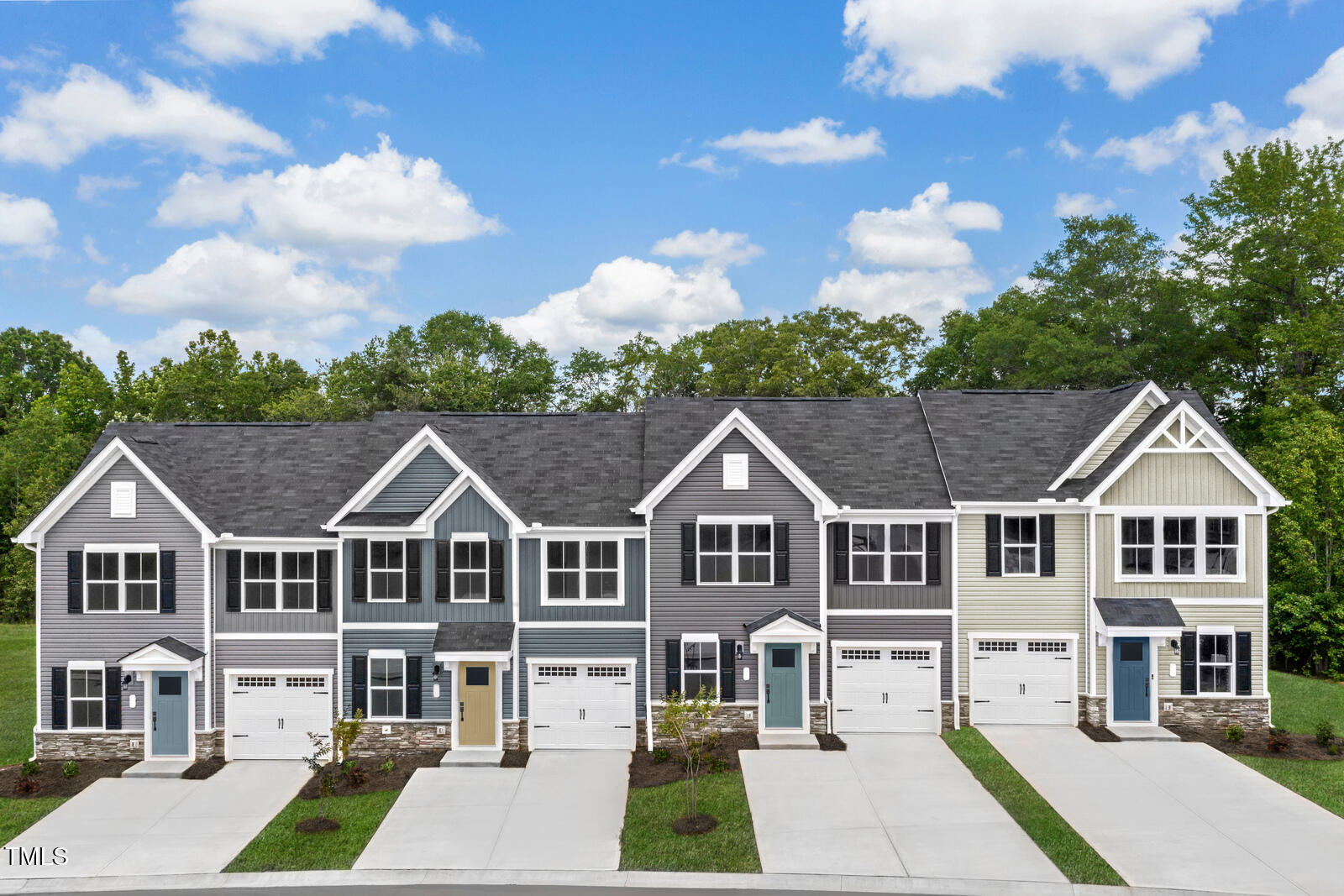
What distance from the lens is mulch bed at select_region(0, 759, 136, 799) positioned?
1853 cm

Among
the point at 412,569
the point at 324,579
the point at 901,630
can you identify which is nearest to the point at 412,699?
the point at 412,569

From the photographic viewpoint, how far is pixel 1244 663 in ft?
69.2

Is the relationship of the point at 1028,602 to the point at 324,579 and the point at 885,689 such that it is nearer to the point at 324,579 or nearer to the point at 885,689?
the point at 885,689

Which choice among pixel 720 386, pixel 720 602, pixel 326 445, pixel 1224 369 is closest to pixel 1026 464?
pixel 720 602

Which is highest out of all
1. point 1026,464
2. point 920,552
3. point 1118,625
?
point 1026,464

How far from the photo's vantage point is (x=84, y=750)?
20469mm

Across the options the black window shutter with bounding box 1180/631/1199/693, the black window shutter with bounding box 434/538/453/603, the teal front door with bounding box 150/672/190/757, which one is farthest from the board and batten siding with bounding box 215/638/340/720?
the black window shutter with bounding box 1180/631/1199/693

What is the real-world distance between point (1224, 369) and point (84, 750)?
45.9 m

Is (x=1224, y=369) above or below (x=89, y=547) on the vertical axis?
above

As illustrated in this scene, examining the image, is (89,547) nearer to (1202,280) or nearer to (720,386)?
(720,386)

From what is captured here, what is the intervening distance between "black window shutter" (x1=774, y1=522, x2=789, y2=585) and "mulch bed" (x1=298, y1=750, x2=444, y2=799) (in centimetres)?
947

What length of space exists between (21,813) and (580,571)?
1272 cm

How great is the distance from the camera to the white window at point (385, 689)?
68.0ft

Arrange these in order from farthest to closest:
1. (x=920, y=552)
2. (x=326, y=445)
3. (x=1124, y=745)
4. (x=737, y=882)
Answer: (x=326, y=445) < (x=920, y=552) < (x=1124, y=745) < (x=737, y=882)
